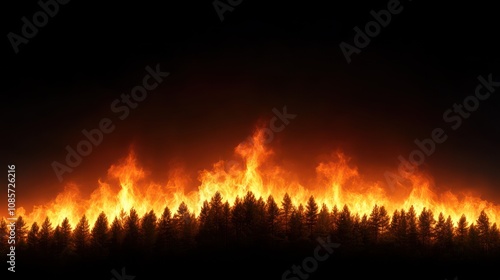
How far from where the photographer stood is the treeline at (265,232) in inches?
2280

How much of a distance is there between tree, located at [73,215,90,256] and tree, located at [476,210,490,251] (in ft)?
154

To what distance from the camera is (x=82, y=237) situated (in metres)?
60.2

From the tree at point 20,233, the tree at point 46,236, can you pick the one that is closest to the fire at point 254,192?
the tree at point 20,233

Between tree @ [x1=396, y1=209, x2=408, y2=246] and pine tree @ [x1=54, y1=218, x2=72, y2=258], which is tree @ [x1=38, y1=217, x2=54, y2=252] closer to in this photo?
pine tree @ [x1=54, y1=218, x2=72, y2=258]

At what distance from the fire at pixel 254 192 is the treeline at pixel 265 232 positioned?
4.78m

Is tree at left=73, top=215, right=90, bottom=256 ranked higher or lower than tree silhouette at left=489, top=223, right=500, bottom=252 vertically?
higher

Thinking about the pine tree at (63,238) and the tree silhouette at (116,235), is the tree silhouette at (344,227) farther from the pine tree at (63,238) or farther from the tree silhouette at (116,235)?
the pine tree at (63,238)

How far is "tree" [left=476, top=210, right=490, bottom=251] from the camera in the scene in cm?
5816

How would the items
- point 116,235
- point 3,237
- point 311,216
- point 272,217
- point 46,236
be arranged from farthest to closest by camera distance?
point 3,237 < point 46,236 < point 116,235 < point 272,217 < point 311,216

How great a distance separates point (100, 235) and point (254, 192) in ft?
66.3

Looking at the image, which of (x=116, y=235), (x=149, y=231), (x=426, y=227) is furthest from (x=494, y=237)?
(x=116, y=235)

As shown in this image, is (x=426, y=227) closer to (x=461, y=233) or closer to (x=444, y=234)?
(x=444, y=234)

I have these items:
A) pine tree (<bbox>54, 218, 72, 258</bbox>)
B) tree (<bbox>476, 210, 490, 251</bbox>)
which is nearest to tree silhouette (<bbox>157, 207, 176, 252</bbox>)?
pine tree (<bbox>54, 218, 72, 258</bbox>)

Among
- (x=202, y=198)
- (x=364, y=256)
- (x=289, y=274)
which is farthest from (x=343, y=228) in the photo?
(x=202, y=198)
